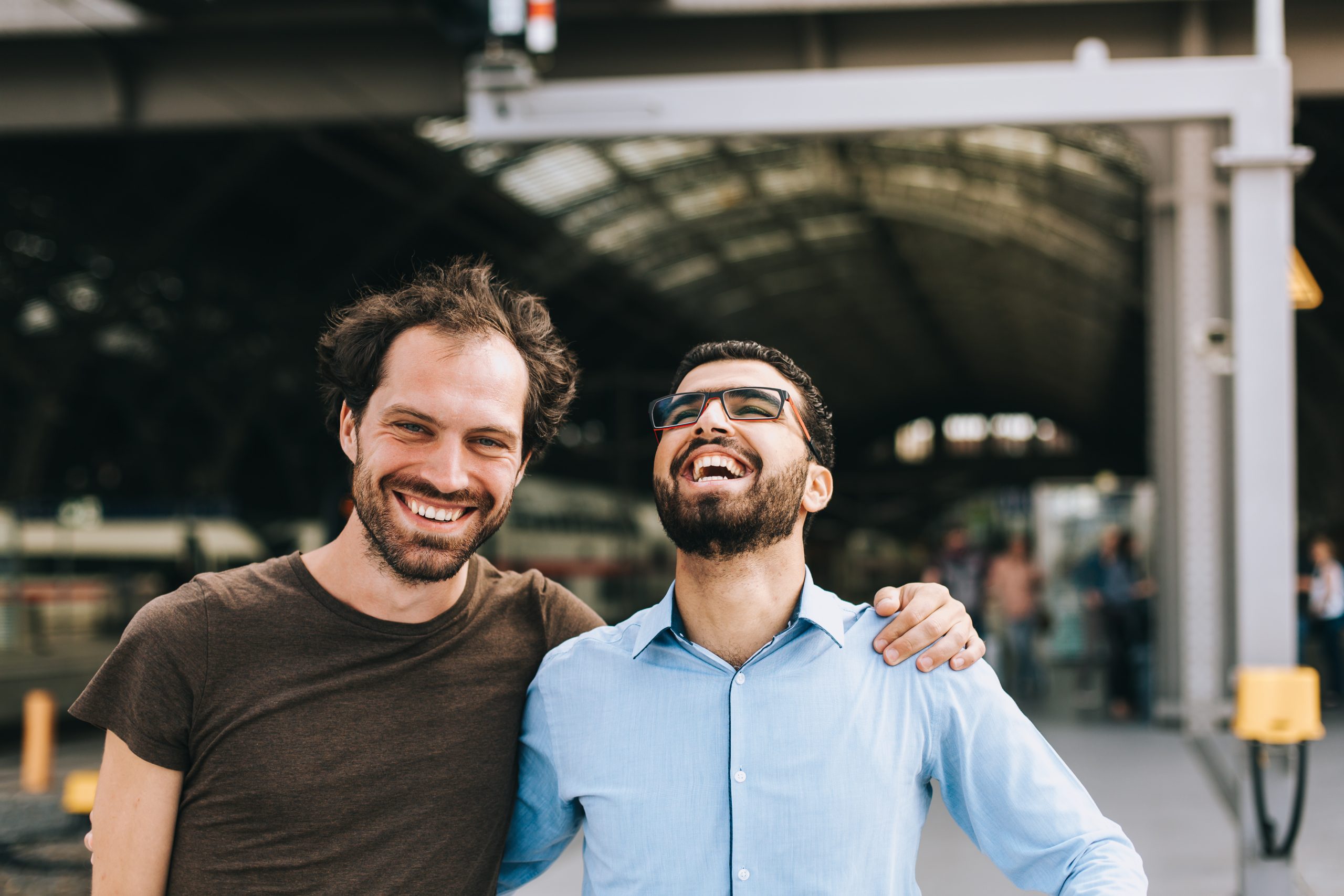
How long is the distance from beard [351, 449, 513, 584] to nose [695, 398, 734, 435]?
42cm

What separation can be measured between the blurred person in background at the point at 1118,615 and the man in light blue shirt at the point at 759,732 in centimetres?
970

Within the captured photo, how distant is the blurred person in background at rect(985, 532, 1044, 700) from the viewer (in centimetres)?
1236

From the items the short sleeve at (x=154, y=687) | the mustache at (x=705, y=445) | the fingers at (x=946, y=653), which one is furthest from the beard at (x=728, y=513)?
the short sleeve at (x=154, y=687)

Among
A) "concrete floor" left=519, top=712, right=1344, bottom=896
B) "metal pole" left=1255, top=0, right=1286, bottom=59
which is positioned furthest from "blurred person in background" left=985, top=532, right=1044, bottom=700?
"metal pole" left=1255, top=0, right=1286, bottom=59

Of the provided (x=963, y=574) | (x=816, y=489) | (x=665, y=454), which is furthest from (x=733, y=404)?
(x=963, y=574)

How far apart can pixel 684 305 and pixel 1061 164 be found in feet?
47.0

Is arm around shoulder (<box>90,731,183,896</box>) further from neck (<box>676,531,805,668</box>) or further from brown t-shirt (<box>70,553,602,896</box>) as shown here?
neck (<box>676,531,805,668</box>)

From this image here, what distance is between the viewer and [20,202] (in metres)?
18.5

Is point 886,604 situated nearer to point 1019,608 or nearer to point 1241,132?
point 1241,132

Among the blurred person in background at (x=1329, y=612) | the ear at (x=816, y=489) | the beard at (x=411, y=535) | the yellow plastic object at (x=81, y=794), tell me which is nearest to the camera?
the beard at (x=411, y=535)

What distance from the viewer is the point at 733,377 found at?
88.3 inches

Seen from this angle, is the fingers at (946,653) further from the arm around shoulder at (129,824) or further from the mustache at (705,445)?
the arm around shoulder at (129,824)

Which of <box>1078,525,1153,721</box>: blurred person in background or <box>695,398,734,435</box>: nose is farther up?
<box>695,398,734,435</box>: nose

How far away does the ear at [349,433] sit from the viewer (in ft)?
7.46
